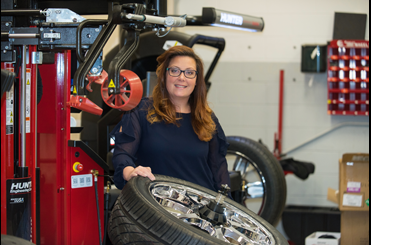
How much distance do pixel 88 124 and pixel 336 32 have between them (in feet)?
9.45

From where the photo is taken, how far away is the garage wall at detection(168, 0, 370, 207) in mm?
4312

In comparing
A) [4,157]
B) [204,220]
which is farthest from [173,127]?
[4,157]

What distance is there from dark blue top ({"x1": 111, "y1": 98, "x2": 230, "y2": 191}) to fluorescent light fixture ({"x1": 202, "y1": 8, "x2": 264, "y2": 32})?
0.62 meters

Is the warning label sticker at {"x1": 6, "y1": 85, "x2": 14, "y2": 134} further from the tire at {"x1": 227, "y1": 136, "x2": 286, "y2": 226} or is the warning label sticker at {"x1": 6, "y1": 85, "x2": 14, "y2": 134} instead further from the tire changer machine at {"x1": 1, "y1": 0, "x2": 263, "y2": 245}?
the tire at {"x1": 227, "y1": 136, "x2": 286, "y2": 226}

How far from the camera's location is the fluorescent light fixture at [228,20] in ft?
7.38

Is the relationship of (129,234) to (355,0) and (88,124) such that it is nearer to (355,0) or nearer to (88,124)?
(88,124)

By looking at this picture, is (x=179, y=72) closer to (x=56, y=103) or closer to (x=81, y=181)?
(x=56, y=103)

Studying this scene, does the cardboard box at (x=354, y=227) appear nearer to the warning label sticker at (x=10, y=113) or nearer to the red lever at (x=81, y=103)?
the red lever at (x=81, y=103)

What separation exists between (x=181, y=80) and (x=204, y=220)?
76cm

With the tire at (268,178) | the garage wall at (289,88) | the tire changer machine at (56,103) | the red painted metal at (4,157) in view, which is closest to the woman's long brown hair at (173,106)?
the tire changer machine at (56,103)

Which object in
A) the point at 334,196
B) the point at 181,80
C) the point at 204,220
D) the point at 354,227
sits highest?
the point at 181,80

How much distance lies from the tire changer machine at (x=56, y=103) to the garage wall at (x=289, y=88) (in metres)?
2.23

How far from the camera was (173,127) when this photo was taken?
2.00 m

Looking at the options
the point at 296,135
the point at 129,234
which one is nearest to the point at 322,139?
the point at 296,135
